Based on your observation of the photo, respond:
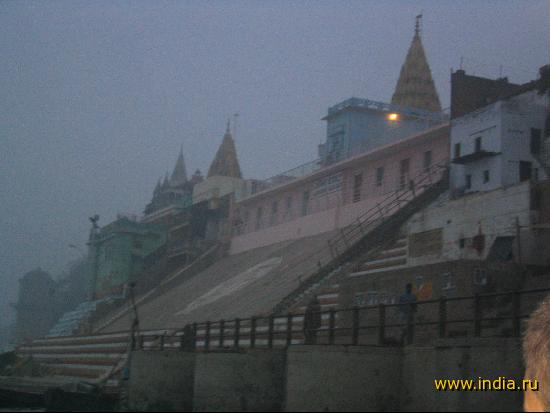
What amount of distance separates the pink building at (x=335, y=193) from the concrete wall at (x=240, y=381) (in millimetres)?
20126

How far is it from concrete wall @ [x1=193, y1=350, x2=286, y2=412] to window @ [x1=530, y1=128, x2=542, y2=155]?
58.5 ft

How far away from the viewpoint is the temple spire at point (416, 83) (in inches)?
2168

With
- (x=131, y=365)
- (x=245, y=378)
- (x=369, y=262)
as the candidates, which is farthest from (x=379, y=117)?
(x=245, y=378)

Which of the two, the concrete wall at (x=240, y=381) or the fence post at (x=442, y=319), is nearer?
the fence post at (x=442, y=319)

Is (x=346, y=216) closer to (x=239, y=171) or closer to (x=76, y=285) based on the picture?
(x=239, y=171)

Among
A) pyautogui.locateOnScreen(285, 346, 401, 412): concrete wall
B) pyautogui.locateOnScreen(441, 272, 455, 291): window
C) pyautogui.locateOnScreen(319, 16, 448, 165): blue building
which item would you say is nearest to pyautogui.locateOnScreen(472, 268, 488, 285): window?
pyautogui.locateOnScreen(441, 272, 455, 291): window

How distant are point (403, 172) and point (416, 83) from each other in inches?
769

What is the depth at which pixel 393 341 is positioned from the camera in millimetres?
14727

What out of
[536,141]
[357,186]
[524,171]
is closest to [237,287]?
[357,186]

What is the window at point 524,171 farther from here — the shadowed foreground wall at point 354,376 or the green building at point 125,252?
the green building at point 125,252

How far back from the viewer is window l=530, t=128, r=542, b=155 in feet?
102

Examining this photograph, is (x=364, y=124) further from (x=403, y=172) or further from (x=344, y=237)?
(x=344, y=237)

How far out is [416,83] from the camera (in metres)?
Answer: 56.0

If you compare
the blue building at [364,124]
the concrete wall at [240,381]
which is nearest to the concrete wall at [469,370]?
the concrete wall at [240,381]
